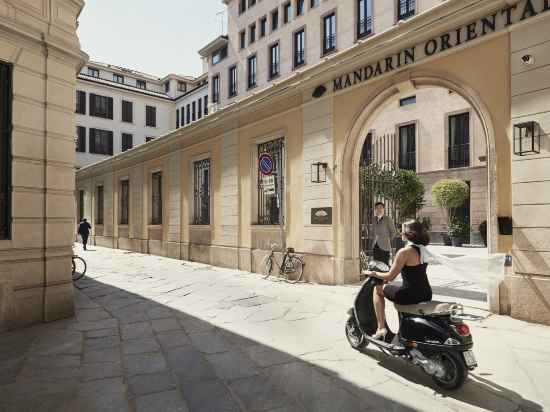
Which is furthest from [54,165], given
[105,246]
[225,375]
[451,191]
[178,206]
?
[451,191]

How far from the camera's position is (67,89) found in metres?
6.31

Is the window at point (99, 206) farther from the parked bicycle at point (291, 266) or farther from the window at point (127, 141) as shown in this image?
the parked bicycle at point (291, 266)

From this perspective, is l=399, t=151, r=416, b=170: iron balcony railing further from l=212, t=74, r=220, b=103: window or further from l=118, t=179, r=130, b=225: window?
l=118, t=179, r=130, b=225: window

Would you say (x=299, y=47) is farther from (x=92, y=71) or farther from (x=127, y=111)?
(x=92, y=71)

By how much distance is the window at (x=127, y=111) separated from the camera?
38.1 m

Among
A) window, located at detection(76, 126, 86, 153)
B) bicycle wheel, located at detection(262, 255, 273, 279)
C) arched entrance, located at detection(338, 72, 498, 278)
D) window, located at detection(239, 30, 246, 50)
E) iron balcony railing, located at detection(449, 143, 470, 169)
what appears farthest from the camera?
window, located at detection(76, 126, 86, 153)

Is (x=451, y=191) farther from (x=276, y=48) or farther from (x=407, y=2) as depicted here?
(x=276, y=48)

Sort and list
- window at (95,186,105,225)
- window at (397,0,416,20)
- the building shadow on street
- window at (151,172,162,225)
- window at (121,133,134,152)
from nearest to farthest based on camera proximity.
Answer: the building shadow on street → window at (151,172,162,225) → window at (397,0,416,20) → window at (95,186,105,225) → window at (121,133,134,152)

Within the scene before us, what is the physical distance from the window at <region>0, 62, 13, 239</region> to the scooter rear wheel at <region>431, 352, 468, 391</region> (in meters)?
Result: 5.83

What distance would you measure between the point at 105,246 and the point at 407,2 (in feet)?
67.0

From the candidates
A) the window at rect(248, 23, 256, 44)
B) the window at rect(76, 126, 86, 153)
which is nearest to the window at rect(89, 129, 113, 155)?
the window at rect(76, 126, 86, 153)

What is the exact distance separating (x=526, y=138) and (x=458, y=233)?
1515 centimetres

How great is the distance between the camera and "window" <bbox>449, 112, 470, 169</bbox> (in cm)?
2128

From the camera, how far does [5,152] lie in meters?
5.58
